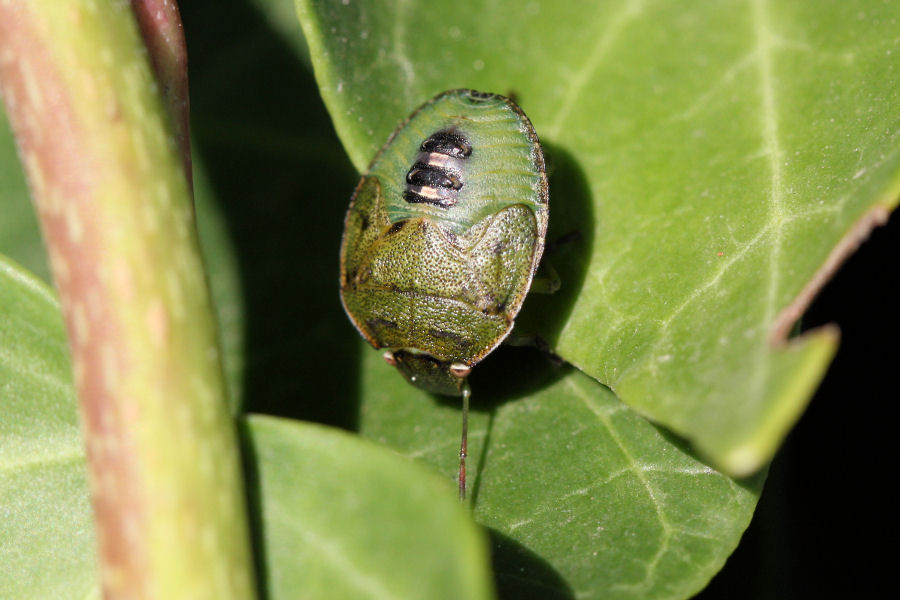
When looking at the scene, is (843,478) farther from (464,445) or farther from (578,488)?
(464,445)

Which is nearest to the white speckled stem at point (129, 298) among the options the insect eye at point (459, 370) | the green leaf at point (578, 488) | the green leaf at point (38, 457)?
the green leaf at point (38, 457)

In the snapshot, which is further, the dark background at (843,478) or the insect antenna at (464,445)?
the dark background at (843,478)

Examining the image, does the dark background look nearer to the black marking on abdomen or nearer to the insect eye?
the insect eye

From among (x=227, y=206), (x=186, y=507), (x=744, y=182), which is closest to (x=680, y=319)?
(x=744, y=182)

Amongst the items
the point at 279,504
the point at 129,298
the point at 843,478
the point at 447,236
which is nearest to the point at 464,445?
the point at 447,236

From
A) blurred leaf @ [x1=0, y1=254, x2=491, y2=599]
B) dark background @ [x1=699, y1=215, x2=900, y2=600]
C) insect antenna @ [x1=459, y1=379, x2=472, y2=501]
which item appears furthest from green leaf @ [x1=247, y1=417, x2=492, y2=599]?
dark background @ [x1=699, y1=215, x2=900, y2=600]

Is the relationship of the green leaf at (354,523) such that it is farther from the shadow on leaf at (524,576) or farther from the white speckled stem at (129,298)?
the shadow on leaf at (524,576)

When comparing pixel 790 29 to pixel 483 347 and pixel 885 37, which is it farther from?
pixel 483 347
